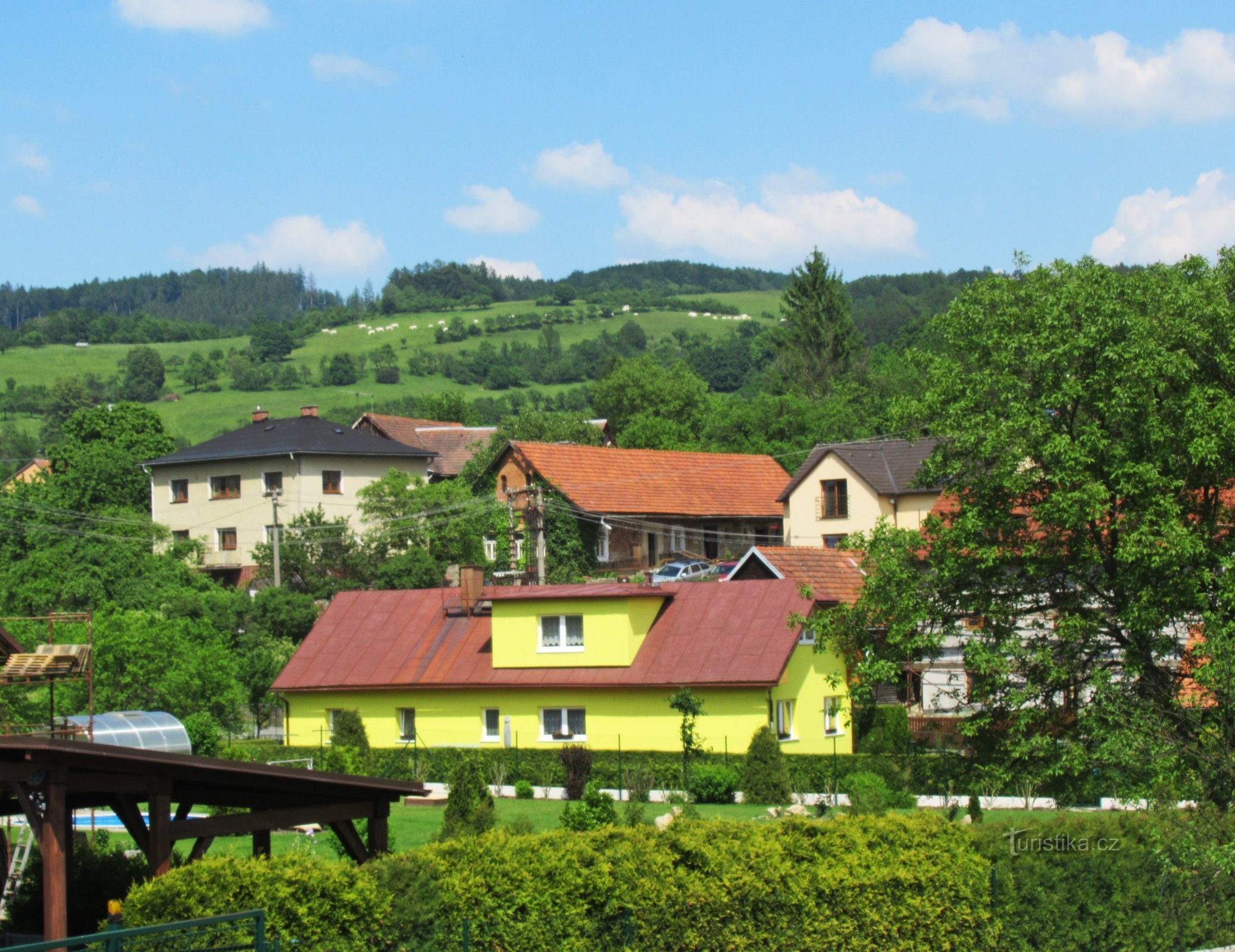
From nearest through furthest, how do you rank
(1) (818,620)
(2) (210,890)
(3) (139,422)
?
(2) (210,890) → (1) (818,620) → (3) (139,422)

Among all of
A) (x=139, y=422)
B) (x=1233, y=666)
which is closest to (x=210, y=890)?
(x=1233, y=666)

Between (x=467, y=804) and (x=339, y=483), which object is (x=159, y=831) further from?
(x=339, y=483)

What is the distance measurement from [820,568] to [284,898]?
31.2 metres

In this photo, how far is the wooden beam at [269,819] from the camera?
44.8 feet

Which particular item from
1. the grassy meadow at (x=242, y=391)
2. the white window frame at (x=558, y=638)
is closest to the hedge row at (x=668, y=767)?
the white window frame at (x=558, y=638)

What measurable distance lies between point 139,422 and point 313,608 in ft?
134

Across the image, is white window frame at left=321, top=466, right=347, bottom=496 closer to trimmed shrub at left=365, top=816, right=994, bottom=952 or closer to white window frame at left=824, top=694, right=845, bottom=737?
white window frame at left=824, top=694, right=845, bottom=737

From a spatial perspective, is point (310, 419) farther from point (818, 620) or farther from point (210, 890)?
point (210, 890)

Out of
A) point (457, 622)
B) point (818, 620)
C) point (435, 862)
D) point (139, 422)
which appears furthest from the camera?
point (139, 422)

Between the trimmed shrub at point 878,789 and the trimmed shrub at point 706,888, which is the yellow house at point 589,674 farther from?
the trimmed shrub at point 706,888

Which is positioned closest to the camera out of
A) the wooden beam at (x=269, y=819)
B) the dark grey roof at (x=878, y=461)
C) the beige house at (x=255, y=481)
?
the wooden beam at (x=269, y=819)

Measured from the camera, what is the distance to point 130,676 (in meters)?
38.5

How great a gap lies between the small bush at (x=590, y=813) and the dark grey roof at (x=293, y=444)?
50.5m

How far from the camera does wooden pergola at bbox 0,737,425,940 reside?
483 inches
